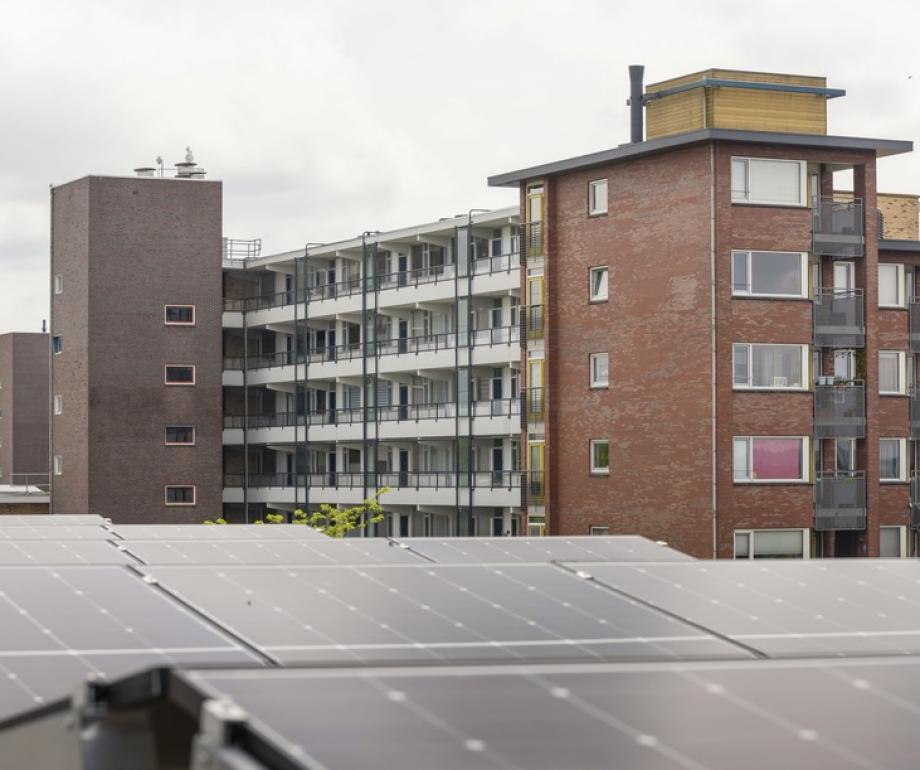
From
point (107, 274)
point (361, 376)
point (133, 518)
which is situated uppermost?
point (107, 274)

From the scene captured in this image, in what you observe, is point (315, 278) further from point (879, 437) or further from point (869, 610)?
point (869, 610)

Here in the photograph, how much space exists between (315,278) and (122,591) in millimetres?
76281

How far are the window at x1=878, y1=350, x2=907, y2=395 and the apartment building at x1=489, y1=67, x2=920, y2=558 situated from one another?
404 centimetres

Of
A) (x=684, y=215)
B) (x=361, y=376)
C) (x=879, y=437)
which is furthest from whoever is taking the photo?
(x=361, y=376)

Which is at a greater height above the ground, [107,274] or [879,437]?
[107,274]

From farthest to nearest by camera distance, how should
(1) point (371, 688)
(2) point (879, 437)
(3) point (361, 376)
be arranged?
(3) point (361, 376) → (2) point (879, 437) → (1) point (371, 688)

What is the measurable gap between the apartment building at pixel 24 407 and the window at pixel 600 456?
3656 inches

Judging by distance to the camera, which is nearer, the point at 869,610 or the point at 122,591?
the point at 122,591

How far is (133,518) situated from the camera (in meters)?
90.8

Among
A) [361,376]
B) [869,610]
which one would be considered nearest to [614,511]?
[361,376]

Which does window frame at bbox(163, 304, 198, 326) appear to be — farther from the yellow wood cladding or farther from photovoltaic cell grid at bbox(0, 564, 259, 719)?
photovoltaic cell grid at bbox(0, 564, 259, 719)

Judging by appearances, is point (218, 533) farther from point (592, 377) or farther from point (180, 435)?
point (180, 435)

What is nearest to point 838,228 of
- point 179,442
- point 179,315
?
point 179,315

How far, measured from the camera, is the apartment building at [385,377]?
258 feet
